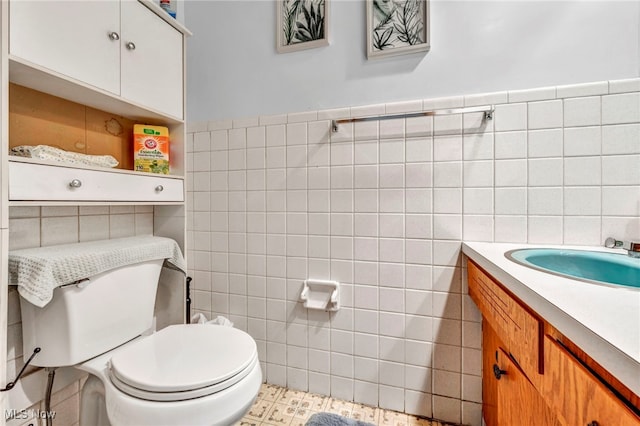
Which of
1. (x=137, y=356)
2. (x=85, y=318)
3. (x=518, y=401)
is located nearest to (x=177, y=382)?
(x=137, y=356)

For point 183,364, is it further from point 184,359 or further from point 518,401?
point 518,401

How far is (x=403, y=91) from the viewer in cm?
124

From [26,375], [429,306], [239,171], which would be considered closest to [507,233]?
[429,306]

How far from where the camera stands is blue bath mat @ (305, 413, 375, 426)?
1132 millimetres

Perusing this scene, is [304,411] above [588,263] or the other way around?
the other way around

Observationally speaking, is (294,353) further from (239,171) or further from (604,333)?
(604,333)

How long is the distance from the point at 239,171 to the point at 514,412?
136 centimetres

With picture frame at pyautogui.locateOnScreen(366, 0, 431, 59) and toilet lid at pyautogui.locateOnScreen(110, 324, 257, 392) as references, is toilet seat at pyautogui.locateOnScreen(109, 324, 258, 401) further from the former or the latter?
picture frame at pyautogui.locateOnScreen(366, 0, 431, 59)

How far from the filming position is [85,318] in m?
0.99

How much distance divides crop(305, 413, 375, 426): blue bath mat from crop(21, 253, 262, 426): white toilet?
40cm

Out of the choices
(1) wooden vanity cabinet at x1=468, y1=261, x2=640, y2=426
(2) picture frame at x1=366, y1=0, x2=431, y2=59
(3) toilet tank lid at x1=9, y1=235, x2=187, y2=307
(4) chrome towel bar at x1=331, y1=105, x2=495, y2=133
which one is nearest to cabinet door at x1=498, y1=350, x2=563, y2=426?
(1) wooden vanity cabinet at x1=468, y1=261, x2=640, y2=426

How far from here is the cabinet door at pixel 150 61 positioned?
1140mm

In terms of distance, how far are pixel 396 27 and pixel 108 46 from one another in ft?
3.72

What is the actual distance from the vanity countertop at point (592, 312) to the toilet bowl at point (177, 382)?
0.77m
